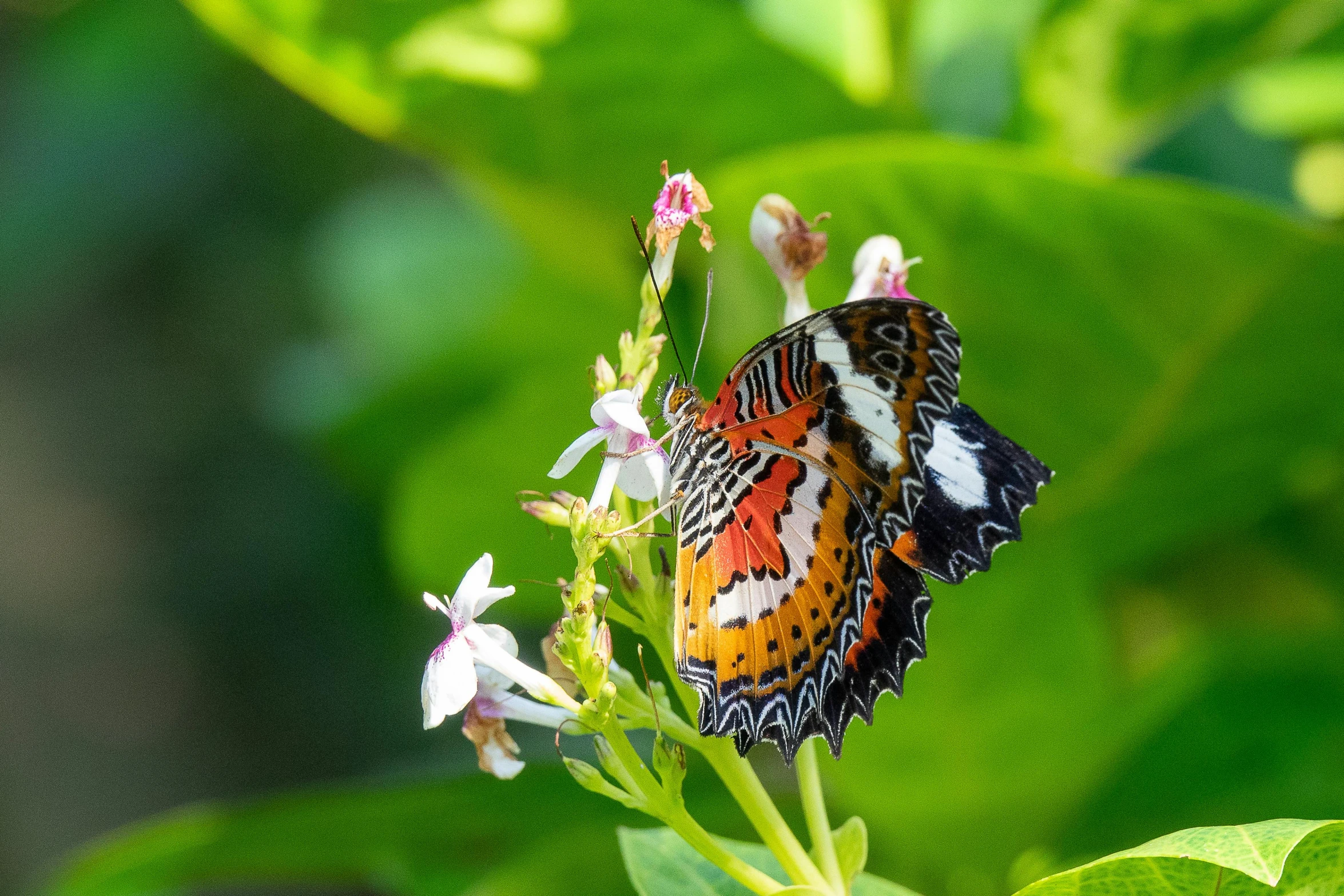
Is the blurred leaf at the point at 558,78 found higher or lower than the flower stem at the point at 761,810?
higher

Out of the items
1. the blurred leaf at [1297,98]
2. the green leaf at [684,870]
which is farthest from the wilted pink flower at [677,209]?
the blurred leaf at [1297,98]

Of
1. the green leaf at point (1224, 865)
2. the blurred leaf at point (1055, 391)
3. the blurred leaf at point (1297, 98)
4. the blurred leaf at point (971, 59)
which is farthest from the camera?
the blurred leaf at point (1297, 98)

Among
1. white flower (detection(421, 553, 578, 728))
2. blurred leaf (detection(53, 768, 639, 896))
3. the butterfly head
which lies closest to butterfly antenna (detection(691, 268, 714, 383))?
the butterfly head

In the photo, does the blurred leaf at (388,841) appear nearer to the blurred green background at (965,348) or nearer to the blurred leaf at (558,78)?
the blurred green background at (965,348)

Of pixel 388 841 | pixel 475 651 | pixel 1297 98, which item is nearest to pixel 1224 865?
pixel 475 651

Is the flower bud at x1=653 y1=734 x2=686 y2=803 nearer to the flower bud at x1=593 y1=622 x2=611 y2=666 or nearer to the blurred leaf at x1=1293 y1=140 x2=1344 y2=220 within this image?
the flower bud at x1=593 y1=622 x2=611 y2=666

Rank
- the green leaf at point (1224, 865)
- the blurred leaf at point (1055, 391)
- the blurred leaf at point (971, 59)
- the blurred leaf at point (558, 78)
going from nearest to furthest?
the green leaf at point (1224, 865), the blurred leaf at point (1055, 391), the blurred leaf at point (558, 78), the blurred leaf at point (971, 59)

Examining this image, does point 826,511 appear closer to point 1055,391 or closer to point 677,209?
point 677,209
